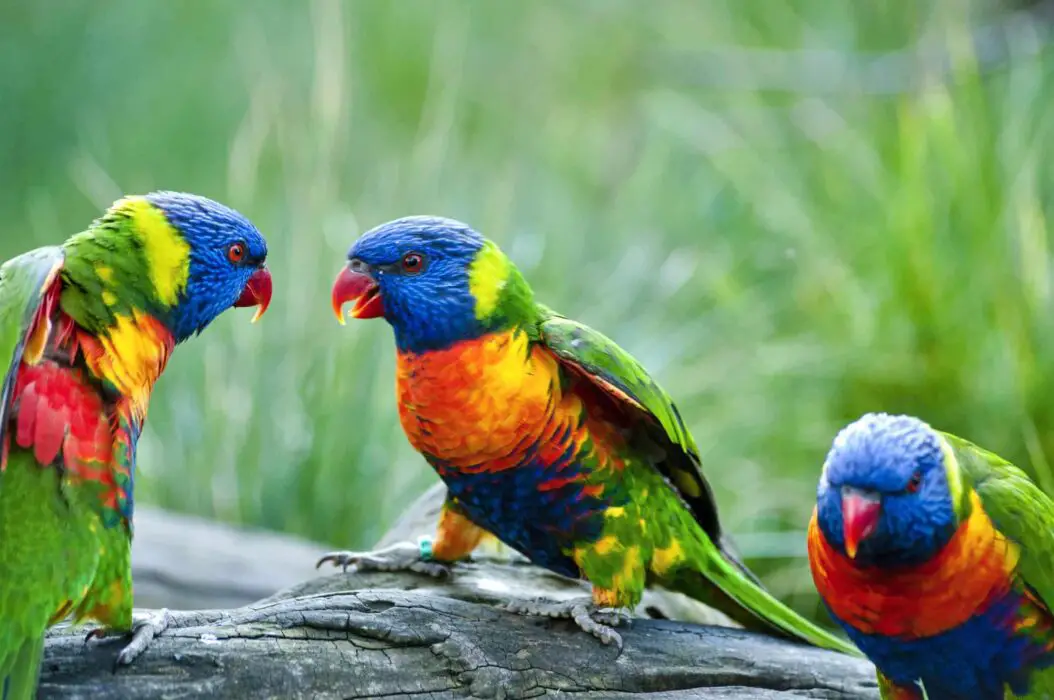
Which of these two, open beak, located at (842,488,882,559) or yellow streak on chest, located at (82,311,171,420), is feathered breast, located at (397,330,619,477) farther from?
open beak, located at (842,488,882,559)

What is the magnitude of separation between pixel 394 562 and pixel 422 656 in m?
0.57

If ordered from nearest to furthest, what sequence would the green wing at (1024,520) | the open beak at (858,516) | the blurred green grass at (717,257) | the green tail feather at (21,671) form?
1. the green tail feather at (21,671)
2. the open beak at (858,516)
3. the green wing at (1024,520)
4. the blurred green grass at (717,257)

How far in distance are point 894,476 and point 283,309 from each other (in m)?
3.04

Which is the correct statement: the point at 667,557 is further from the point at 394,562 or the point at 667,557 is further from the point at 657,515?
the point at 394,562

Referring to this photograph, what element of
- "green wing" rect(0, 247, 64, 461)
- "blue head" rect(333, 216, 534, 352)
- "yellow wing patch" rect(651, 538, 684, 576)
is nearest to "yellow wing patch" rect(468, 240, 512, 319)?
"blue head" rect(333, 216, 534, 352)

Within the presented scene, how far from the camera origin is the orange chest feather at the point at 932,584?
5.91 feet

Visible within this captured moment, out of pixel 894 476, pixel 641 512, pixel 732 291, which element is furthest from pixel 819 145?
pixel 894 476

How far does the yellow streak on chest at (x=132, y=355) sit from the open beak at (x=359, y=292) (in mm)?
390

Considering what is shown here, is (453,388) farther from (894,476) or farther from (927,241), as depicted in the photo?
(927,241)

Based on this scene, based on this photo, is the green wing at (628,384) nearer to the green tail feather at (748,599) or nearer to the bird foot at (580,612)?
the green tail feather at (748,599)

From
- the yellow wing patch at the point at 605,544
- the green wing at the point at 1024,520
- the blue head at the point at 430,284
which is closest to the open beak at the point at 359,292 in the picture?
the blue head at the point at 430,284

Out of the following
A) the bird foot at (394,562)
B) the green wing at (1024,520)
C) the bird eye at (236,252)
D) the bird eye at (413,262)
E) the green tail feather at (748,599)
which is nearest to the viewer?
the green wing at (1024,520)

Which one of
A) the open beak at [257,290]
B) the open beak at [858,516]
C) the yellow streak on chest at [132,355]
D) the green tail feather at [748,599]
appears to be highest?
the open beak at [257,290]

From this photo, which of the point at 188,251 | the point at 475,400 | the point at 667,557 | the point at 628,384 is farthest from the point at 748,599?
the point at 188,251
